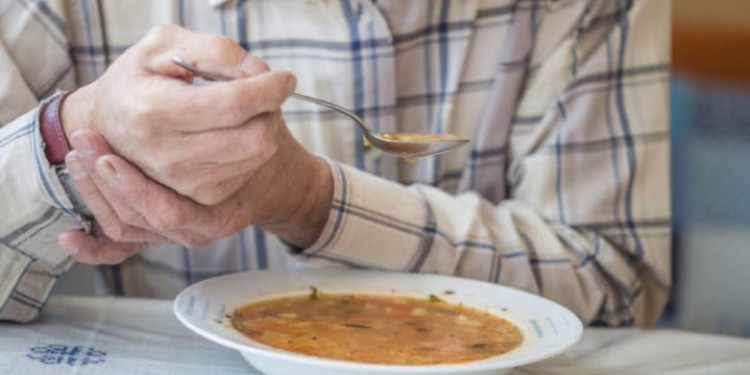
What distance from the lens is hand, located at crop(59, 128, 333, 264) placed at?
1074mm

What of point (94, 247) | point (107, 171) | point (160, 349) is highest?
point (107, 171)

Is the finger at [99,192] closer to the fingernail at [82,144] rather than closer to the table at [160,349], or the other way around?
the fingernail at [82,144]

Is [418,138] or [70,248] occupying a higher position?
[418,138]

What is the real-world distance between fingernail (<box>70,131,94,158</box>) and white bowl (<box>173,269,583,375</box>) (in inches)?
6.7

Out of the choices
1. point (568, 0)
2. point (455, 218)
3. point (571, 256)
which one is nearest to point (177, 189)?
point (455, 218)

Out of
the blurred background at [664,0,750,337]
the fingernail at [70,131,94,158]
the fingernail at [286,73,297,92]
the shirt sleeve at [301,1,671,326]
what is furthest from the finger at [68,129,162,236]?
the blurred background at [664,0,750,337]

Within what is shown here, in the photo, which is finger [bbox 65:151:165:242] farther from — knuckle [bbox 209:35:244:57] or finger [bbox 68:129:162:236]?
knuckle [bbox 209:35:244:57]

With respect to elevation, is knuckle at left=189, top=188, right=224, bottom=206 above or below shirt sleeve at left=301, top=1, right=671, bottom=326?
above

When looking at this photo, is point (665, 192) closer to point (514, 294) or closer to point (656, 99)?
point (656, 99)

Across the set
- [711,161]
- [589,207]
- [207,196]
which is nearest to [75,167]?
[207,196]

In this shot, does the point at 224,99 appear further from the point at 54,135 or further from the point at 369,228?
the point at 369,228

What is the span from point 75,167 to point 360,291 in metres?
0.36

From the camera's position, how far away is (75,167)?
3.53 ft

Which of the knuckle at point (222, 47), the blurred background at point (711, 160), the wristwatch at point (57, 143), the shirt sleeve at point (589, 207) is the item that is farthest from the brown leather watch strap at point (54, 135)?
the blurred background at point (711, 160)
